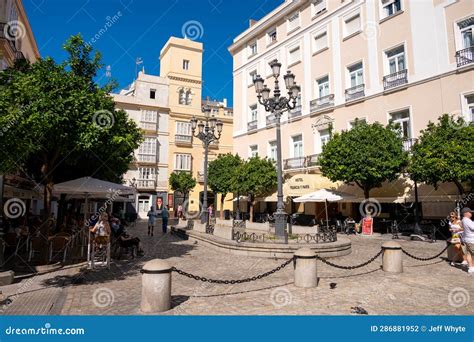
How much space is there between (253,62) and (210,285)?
2470 cm

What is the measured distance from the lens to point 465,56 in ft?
51.0

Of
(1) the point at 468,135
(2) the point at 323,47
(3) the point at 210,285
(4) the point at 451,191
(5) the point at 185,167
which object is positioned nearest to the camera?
(3) the point at 210,285

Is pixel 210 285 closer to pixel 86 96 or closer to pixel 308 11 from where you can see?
pixel 86 96

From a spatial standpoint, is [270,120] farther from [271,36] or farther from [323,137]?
[271,36]

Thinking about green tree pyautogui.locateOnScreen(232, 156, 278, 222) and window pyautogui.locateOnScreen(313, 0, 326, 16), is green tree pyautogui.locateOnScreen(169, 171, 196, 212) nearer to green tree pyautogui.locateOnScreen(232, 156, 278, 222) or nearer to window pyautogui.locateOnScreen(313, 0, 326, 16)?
green tree pyautogui.locateOnScreen(232, 156, 278, 222)

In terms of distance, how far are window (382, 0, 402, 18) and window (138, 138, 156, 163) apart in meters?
26.0

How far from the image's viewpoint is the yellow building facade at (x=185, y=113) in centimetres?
3862

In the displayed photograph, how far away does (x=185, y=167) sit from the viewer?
38.8 m

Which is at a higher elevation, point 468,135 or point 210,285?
point 468,135

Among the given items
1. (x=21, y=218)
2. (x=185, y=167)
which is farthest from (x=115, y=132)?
(x=185, y=167)

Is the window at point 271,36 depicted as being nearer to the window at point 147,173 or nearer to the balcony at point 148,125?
the balcony at point 148,125

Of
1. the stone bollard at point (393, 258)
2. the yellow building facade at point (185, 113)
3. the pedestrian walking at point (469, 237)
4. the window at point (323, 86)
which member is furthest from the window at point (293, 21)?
the stone bollard at point (393, 258)

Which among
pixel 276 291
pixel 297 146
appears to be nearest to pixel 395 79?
pixel 297 146

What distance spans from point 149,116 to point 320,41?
21.7 metres
